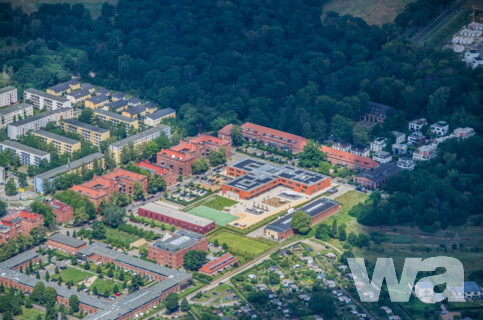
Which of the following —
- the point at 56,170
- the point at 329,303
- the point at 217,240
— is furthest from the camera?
the point at 56,170

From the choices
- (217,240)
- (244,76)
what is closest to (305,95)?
(244,76)

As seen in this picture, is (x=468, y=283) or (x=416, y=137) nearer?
(x=468, y=283)

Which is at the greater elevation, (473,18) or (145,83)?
(473,18)

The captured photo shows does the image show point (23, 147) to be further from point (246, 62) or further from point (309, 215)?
point (309, 215)

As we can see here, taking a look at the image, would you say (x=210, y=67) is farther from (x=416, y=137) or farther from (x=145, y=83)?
(x=416, y=137)

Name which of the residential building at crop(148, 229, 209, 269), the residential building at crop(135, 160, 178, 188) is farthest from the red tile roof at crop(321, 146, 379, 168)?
the residential building at crop(148, 229, 209, 269)

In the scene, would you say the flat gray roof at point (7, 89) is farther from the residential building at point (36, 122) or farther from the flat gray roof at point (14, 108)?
the residential building at point (36, 122)

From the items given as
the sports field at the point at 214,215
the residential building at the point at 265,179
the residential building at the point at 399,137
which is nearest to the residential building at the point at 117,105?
the residential building at the point at 265,179
